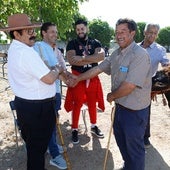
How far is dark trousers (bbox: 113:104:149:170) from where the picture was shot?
3.88 m

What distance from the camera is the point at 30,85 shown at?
3.62m

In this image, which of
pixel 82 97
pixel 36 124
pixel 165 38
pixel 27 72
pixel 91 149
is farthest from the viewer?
pixel 165 38

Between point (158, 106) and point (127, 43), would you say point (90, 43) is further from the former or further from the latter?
point (158, 106)

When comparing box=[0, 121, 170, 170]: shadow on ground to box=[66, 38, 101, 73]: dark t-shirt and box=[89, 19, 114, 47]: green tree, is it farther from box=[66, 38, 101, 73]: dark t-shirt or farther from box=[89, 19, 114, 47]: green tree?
box=[89, 19, 114, 47]: green tree

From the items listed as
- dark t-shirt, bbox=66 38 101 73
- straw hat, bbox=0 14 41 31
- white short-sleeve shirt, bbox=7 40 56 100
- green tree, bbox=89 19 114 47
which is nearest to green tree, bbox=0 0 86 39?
dark t-shirt, bbox=66 38 101 73

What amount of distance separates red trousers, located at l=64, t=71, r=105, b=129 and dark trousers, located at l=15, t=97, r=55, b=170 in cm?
194

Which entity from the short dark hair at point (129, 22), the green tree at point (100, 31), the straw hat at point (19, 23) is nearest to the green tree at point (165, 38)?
the green tree at point (100, 31)

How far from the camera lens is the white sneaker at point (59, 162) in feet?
16.1

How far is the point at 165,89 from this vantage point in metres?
4.69

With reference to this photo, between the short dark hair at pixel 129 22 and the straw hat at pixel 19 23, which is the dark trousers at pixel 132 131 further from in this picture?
the straw hat at pixel 19 23

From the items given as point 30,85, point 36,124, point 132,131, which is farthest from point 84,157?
point 30,85

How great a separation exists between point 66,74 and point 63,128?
87.4 inches

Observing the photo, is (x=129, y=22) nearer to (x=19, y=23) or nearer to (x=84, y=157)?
(x=19, y=23)

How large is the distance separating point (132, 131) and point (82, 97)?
215cm
